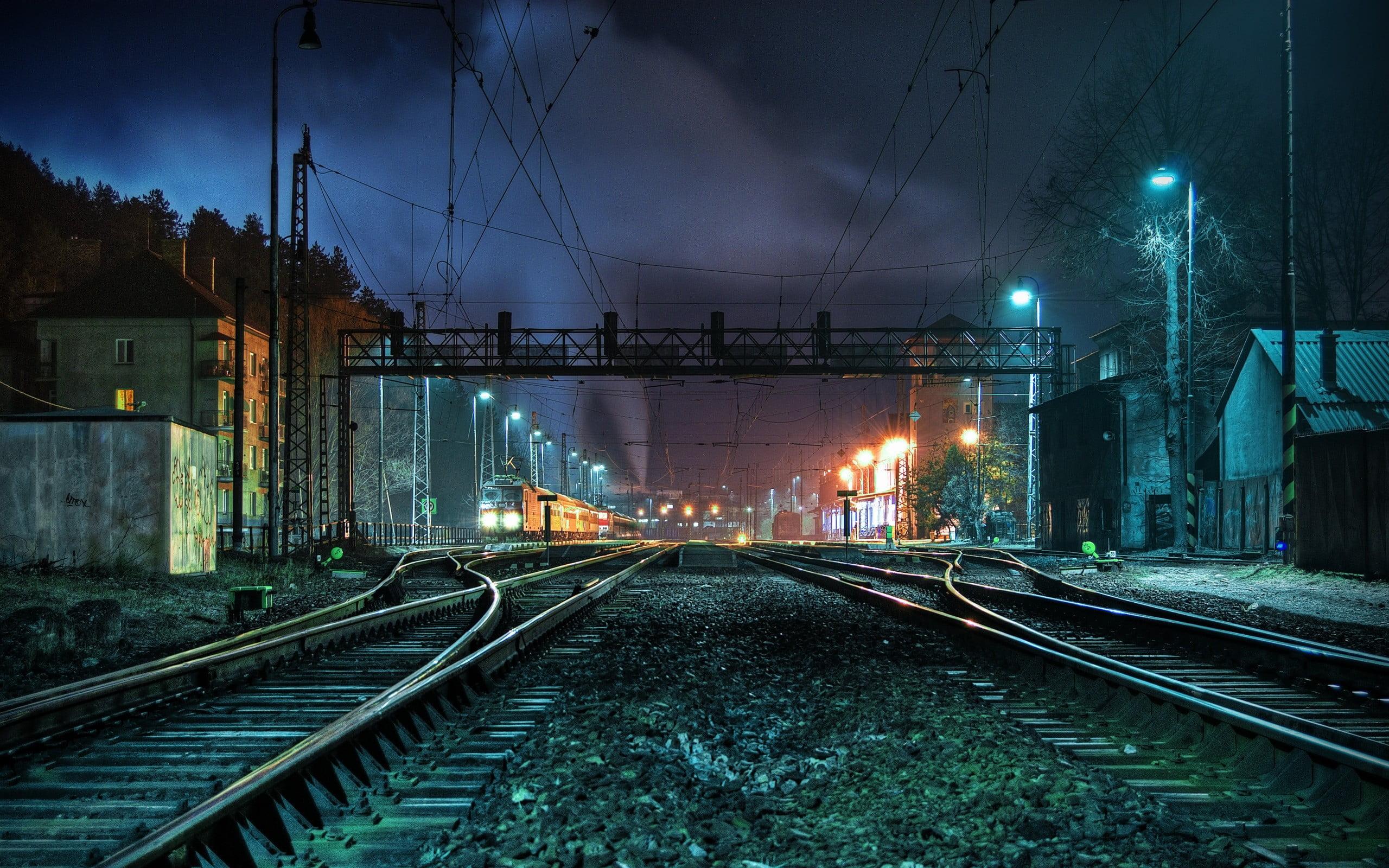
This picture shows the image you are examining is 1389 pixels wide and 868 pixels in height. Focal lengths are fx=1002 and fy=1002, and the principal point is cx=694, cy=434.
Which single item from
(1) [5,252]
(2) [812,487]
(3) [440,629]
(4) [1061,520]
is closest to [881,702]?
(3) [440,629]

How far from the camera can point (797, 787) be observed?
16.2ft

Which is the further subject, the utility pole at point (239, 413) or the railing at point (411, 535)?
the railing at point (411, 535)

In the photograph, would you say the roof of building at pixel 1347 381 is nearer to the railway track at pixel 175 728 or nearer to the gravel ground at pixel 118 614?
the gravel ground at pixel 118 614

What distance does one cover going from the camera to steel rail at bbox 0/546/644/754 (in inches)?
227

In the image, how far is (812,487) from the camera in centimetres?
15288

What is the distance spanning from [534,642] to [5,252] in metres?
61.4

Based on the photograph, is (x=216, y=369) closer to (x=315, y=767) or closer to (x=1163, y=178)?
(x=1163, y=178)

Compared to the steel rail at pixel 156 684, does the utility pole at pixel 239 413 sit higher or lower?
higher

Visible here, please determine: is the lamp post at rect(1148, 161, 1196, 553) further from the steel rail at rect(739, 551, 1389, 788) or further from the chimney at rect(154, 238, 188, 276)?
the chimney at rect(154, 238, 188, 276)

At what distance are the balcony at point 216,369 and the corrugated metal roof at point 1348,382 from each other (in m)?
50.9

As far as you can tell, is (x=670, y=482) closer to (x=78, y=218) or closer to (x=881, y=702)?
(x=78, y=218)

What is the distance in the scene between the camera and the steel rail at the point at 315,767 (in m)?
3.41

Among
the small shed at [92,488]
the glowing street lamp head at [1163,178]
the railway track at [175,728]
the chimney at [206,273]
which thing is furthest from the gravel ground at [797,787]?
the chimney at [206,273]

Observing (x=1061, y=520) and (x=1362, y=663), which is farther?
(x=1061, y=520)
